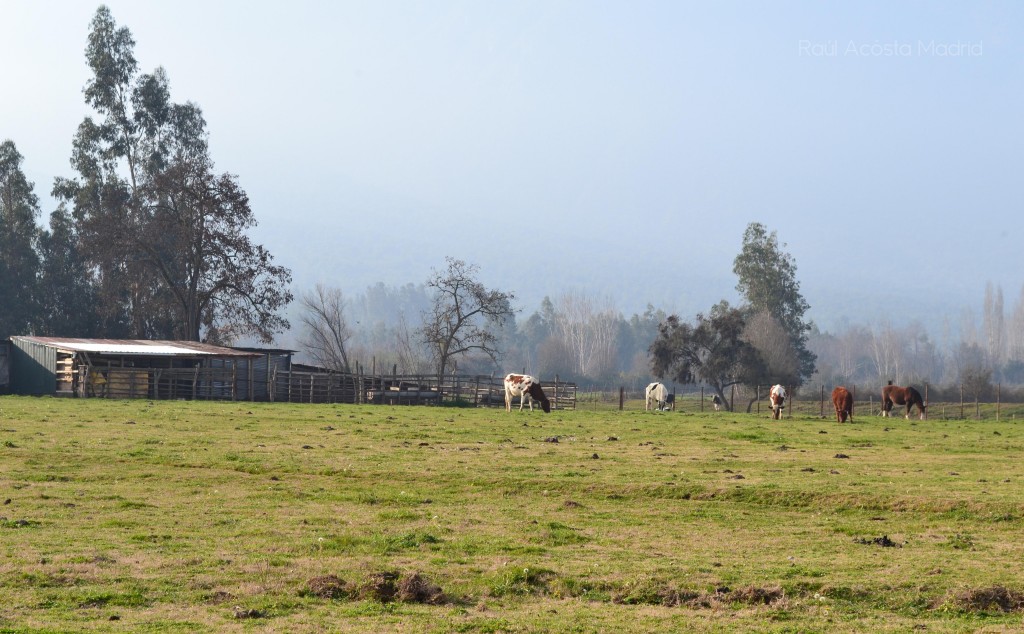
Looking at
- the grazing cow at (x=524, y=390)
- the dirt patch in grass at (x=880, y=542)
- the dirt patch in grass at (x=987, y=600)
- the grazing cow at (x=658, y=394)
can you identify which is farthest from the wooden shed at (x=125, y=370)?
the dirt patch in grass at (x=987, y=600)

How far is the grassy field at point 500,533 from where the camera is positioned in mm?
10586

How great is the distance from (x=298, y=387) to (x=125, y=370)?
317 inches

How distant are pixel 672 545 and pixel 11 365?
165 feet

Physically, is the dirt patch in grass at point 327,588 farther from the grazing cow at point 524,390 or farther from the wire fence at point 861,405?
the wire fence at point 861,405

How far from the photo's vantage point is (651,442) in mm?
27469

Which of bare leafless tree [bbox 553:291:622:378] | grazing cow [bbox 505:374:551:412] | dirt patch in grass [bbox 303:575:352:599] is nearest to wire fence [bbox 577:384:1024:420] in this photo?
grazing cow [bbox 505:374:551:412]

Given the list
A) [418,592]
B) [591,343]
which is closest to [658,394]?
[418,592]

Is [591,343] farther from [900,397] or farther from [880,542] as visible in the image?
[880,542]

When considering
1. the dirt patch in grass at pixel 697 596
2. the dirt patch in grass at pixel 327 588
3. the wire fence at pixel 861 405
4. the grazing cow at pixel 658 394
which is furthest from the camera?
the wire fence at pixel 861 405

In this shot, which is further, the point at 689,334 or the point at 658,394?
the point at 689,334

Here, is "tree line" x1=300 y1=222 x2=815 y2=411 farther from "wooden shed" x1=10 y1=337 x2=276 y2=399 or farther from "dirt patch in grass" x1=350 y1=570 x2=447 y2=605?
"dirt patch in grass" x1=350 y1=570 x2=447 y2=605

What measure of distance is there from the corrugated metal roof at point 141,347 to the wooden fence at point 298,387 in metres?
1.76

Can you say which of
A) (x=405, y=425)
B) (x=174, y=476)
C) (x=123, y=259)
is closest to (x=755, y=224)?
(x=123, y=259)

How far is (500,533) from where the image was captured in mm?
14602
